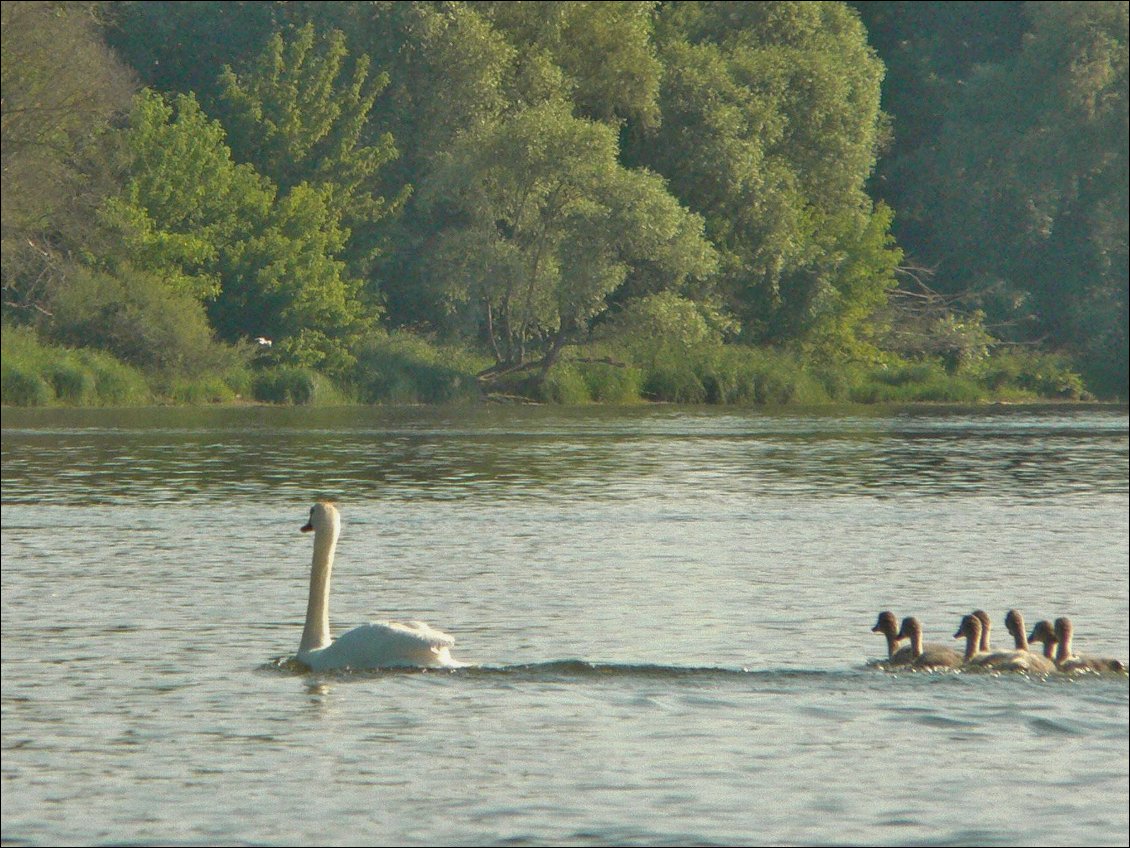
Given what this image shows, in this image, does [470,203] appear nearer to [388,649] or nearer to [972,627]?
[972,627]

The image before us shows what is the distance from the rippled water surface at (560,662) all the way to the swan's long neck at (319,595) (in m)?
0.31

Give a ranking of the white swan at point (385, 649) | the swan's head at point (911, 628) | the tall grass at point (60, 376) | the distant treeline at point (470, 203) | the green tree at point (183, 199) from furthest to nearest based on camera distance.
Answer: the green tree at point (183, 199) < the distant treeline at point (470, 203) < the tall grass at point (60, 376) < the swan's head at point (911, 628) < the white swan at point (385, 649)

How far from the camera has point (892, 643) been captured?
14117 mm

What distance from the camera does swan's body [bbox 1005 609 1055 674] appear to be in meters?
13.2

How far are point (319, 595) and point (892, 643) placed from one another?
148 inches

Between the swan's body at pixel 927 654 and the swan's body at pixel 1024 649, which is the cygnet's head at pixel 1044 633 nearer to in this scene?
the swan's body at pixel 1024 649

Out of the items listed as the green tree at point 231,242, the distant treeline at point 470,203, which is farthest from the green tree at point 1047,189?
the green tree at point 231,242

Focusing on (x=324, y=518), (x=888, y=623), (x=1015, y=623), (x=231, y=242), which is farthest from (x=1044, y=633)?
(x=231, y=242)

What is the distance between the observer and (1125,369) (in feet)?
235

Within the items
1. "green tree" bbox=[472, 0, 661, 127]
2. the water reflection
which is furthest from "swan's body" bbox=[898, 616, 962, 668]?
"green tree" bbox=[472, 0, 661, 127]

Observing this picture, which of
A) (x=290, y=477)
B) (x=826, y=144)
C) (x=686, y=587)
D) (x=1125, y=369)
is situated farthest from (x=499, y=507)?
(x=1125, y=369)

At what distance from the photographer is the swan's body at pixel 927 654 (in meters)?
13.4

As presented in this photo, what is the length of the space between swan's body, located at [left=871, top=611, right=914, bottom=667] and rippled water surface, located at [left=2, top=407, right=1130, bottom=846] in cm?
22

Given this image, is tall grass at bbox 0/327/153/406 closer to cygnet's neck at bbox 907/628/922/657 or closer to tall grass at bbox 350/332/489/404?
tall grass at bbox 350/332/489/404
